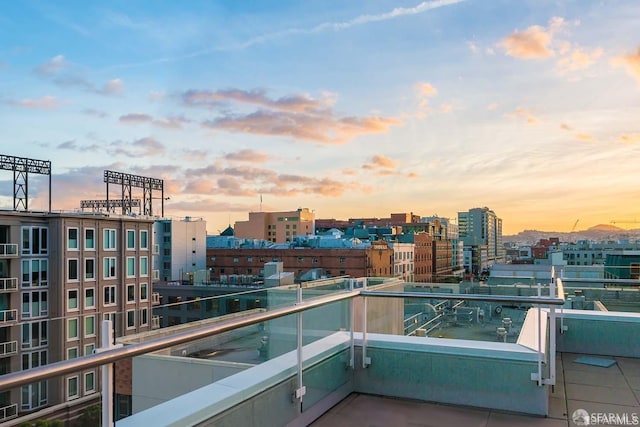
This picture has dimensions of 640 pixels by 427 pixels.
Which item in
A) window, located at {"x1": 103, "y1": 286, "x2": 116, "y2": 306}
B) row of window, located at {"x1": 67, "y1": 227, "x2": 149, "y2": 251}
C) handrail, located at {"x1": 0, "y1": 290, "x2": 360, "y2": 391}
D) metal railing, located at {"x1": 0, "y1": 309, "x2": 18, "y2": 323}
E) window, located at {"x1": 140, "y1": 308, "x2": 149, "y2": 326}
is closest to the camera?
handrail, located at {"x1": 0, "y1": 290, "x2": 360, "y2": 391}

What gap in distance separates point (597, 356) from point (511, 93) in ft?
34.6

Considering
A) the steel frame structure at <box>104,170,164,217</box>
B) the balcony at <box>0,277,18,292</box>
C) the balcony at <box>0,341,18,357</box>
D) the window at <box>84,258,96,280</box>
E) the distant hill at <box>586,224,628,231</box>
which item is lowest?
the balcony at <box>0,277,18,292</box>

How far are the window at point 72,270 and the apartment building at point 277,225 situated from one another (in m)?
68.2

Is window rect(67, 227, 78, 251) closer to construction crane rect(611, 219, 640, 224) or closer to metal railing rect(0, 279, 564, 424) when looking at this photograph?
metal railing rect(0, 279, 564, 424)

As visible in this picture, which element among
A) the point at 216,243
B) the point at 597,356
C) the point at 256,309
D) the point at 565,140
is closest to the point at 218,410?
the point at 256,309

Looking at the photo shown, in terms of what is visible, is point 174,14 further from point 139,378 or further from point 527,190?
point 527,190

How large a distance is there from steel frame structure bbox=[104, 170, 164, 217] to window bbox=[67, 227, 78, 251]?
12066 millimetres

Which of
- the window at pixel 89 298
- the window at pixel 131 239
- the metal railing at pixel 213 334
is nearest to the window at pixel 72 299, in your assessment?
the window at pixel 89 298

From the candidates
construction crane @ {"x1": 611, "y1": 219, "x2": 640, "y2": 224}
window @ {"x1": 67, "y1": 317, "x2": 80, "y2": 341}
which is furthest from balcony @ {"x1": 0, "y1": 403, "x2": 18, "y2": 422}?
construction crane @ {"x1": 611, "y1": 219, "x2": 640, "y2": 224}

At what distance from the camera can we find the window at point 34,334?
71.8 inches

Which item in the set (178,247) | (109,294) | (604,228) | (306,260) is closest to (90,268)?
(109,294)

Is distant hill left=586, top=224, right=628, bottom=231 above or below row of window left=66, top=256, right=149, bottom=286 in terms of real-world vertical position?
above

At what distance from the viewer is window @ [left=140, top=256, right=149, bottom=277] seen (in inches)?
1342

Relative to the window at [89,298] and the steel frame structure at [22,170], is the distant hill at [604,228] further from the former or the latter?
the steel frame structure at [22,170]
